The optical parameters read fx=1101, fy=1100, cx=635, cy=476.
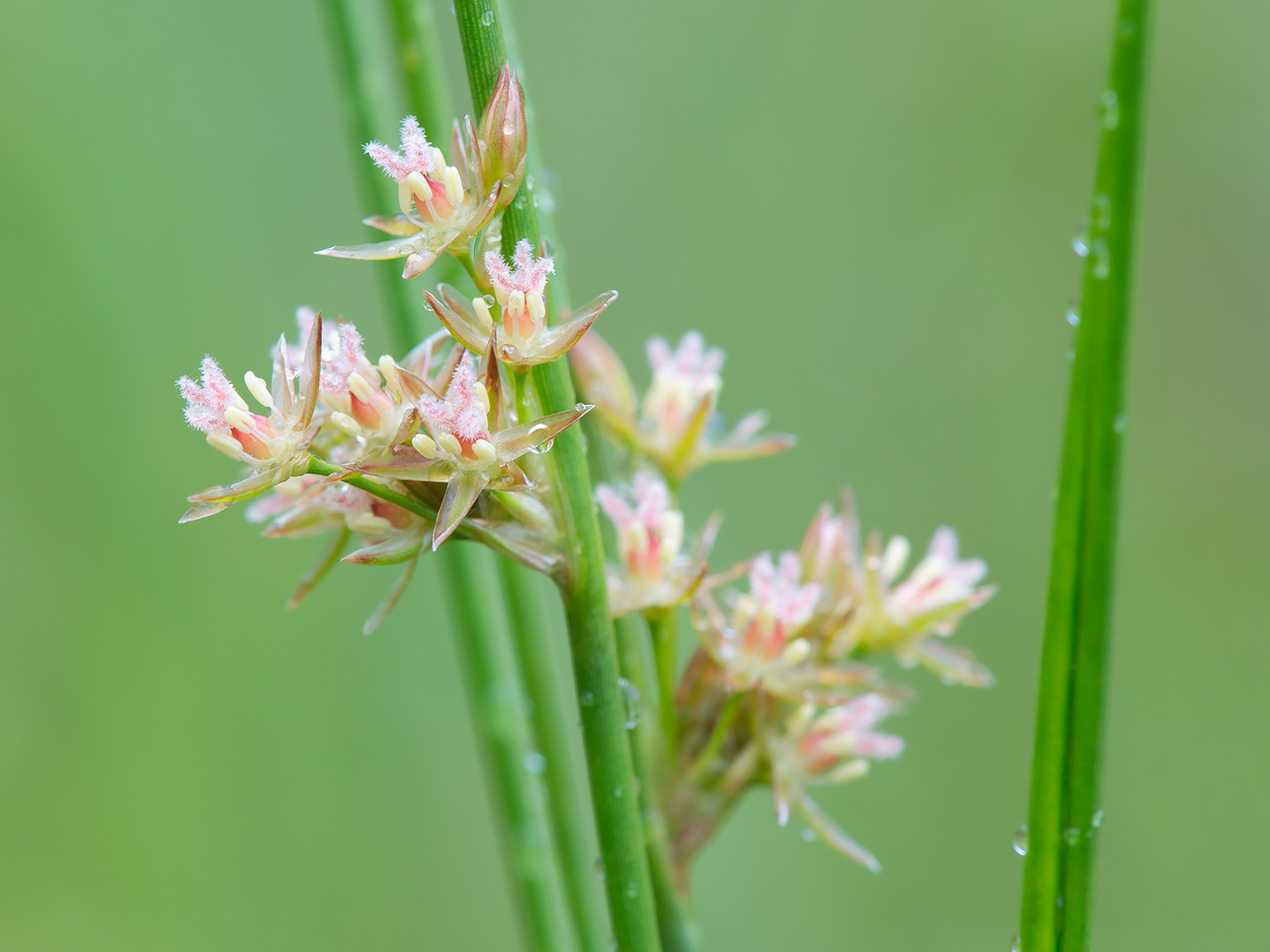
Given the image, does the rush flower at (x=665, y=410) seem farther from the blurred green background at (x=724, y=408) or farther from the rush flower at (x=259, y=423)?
the blurred green background at (x=724, y=408)

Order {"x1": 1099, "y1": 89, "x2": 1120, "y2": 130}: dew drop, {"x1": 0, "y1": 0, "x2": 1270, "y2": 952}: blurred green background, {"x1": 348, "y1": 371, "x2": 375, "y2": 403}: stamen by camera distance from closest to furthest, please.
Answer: {"x1": 1099, "y1": 89, "x2": 1120, "y2": 130}: dew drop, {"x1": 348, "y1": 371, "x2": 375, "y2": 403}: stamen, {"x1": 0, "y1": 0, "x2": 1270, "y2": 952}: blurred green background

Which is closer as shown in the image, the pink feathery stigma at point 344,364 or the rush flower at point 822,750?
the pink feathery stigma at point 344,364

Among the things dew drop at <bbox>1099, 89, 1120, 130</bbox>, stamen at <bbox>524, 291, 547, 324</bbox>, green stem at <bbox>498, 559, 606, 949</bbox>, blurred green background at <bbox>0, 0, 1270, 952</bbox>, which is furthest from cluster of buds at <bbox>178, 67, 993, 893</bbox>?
blurred green background at <bbox>0, 0, 1270, 952</bbox>

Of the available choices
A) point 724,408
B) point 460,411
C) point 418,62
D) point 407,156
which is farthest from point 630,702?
point 724,408

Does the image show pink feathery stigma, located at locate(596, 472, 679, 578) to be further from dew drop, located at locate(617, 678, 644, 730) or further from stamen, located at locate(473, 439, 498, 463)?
stamen, located at locate(473, 439, 498, 463)

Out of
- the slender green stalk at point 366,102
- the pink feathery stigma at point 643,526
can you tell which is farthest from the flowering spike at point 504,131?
the slender green stalk at point 366,102

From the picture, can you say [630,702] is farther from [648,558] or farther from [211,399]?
[211,399]
